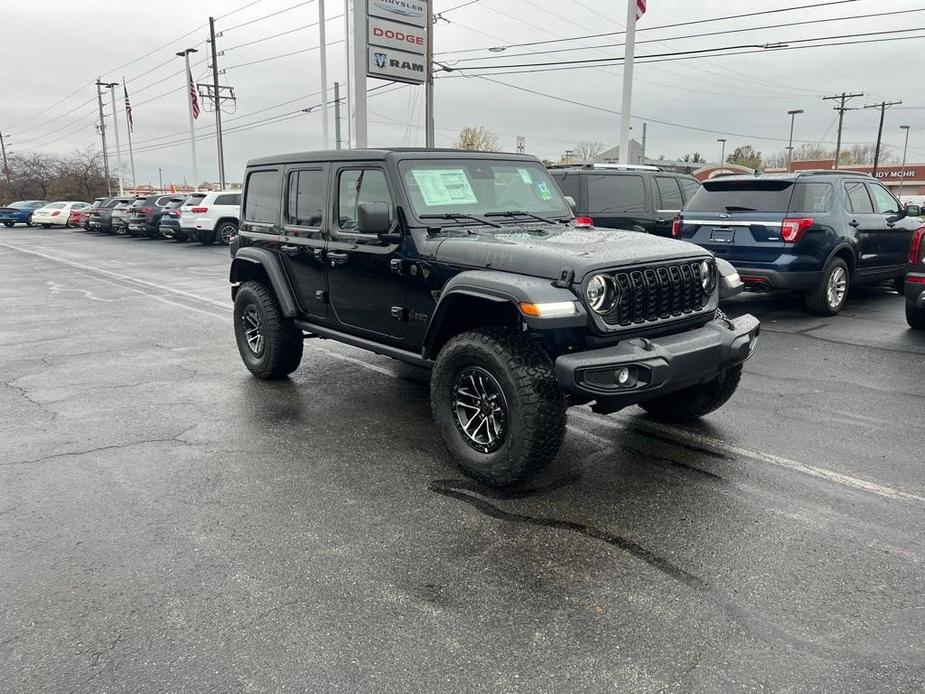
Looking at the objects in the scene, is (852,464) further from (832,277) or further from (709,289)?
(832,277)

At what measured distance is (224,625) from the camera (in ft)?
8.97

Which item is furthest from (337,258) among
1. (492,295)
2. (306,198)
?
(492,295)

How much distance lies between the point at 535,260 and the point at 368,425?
6.63 ft

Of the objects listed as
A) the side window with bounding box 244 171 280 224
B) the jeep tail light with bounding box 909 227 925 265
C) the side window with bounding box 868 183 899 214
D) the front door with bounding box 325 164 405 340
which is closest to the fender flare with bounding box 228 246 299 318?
the side window with bounding box 244 171 280 224

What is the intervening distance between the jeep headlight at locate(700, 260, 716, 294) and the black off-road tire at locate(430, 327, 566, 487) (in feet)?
4.19

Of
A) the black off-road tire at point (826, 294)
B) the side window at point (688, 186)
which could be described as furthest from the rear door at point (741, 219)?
the side window at point (688, 186)

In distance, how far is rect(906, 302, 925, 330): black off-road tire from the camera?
790cm

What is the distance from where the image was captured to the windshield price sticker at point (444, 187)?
4.72 m

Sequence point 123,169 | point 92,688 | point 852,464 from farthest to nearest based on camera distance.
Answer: point 123,169, point 852,464, point 92,688

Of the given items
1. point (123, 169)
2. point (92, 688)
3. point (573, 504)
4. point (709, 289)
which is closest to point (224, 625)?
point (92, 688)

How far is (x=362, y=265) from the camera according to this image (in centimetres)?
496

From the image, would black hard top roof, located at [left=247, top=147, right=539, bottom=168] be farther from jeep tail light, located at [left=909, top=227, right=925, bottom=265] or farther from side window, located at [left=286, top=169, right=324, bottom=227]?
jeep tail light, located at [left=909, top=227, right=925, bottom=265]

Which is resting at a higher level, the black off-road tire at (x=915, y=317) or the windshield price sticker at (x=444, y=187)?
the windshield price sticker at (x=444, y=187)

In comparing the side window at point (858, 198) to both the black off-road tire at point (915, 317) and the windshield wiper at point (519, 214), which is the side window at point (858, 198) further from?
the windshield wiper at point (519, 214)
